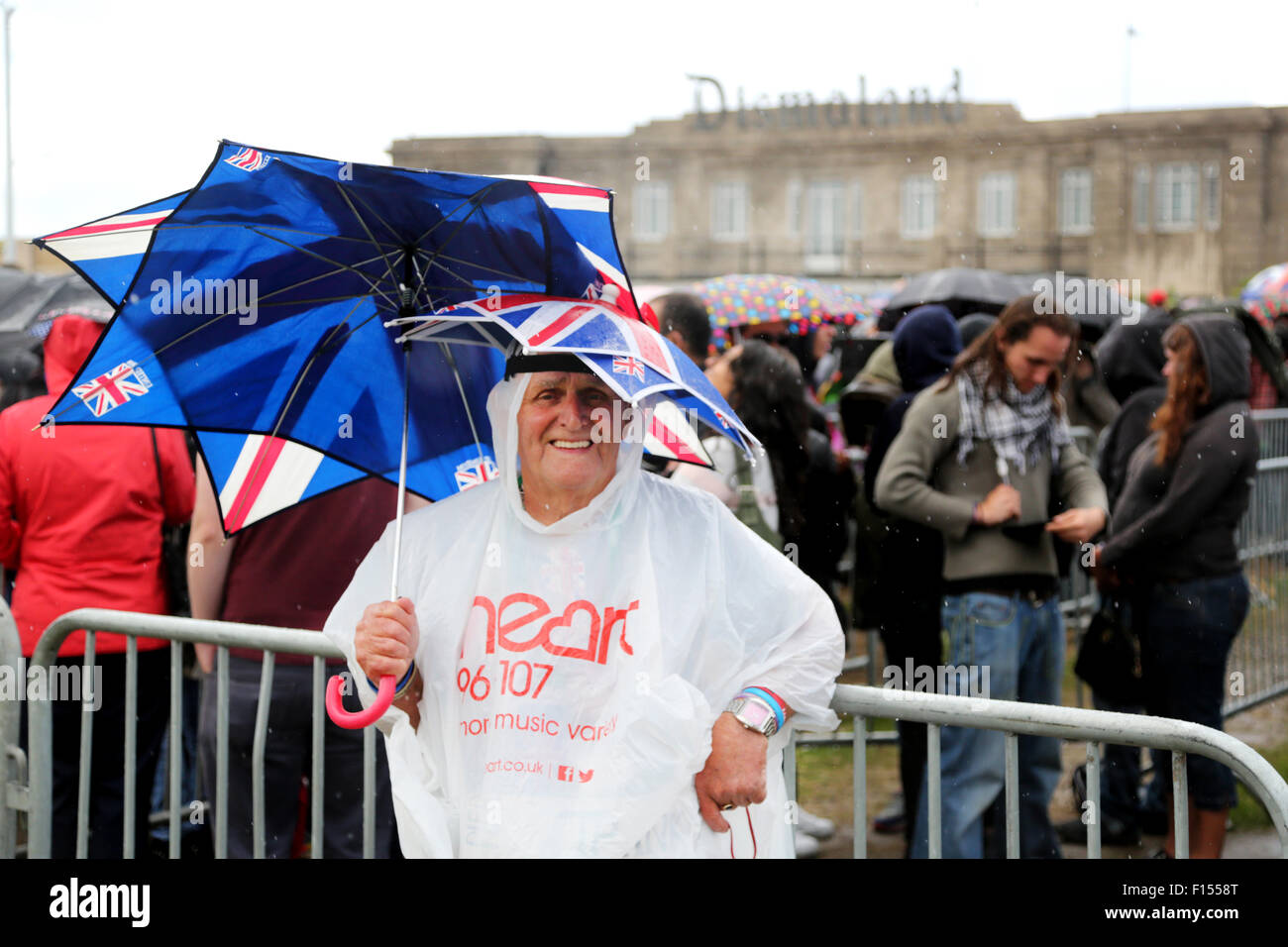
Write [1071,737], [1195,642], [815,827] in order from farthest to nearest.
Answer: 1. [815,827]
2. [1195,642]
3. [1071,737]

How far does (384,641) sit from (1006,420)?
9.07 ft

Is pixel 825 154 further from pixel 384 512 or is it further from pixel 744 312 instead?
pixel 384 512

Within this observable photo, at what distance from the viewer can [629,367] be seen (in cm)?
226

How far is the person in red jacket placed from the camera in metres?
4.26

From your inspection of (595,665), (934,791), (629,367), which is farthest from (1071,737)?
(629,367)

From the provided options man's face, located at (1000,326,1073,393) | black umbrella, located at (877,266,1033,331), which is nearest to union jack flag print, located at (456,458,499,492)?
man's face, located at (1000,326,1073,393)

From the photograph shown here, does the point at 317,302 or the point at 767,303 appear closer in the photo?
the point at 317,302

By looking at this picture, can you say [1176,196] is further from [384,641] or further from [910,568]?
[384,641]

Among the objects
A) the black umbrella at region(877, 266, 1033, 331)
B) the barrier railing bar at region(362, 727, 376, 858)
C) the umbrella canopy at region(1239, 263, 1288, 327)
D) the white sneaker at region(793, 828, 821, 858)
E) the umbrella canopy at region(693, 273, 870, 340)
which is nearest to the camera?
the barrier railing bar at region(362, 727, 376, 858)

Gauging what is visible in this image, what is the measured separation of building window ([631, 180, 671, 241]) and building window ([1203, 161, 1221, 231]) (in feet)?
46.3

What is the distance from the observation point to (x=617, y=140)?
30016 mm

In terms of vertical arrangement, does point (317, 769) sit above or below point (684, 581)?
below

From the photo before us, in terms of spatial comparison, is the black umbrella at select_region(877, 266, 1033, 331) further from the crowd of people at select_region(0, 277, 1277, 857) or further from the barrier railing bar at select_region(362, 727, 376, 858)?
the barrier railing bar at select_region(362, 727, 376, 858)
